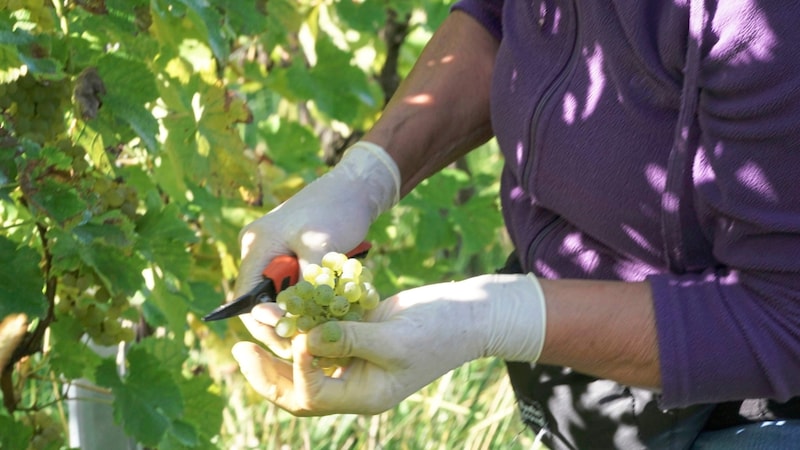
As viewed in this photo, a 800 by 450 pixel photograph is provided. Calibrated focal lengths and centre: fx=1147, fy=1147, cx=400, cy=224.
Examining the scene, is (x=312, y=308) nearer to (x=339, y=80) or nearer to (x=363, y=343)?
(x=363, y=343)

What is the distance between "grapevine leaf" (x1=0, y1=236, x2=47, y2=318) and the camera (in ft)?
5.33

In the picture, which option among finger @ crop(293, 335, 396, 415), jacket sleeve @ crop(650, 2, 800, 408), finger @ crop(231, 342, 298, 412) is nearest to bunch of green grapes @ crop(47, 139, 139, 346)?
finger @ crop(231, 342, 298, 412)

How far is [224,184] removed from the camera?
91.9 inches

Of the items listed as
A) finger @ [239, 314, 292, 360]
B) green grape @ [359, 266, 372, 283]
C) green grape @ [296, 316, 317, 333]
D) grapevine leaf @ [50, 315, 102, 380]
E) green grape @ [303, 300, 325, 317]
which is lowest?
grapevine leaf @ [50, 315, 102, 380]

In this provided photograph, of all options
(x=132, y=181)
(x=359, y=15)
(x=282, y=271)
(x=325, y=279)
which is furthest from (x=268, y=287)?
(x=359, y=15)

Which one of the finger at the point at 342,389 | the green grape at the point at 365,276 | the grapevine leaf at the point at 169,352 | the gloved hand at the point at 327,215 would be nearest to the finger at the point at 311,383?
the finger at the point at 342,389

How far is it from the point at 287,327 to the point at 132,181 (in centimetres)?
82

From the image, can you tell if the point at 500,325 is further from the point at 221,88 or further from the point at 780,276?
the point at 221,88

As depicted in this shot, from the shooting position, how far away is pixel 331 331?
1367 mm

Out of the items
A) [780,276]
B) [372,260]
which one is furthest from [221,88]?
[372,260]

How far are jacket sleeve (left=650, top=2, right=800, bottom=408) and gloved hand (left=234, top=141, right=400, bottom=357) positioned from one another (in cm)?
54

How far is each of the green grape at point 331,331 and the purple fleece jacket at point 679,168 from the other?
15.8 inches

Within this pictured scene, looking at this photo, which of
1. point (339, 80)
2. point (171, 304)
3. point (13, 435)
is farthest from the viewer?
point (339, 80)

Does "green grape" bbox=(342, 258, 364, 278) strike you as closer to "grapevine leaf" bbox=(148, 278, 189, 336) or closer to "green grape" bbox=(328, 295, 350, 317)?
"green grape" bbox=(328, 295, 350, 317)
